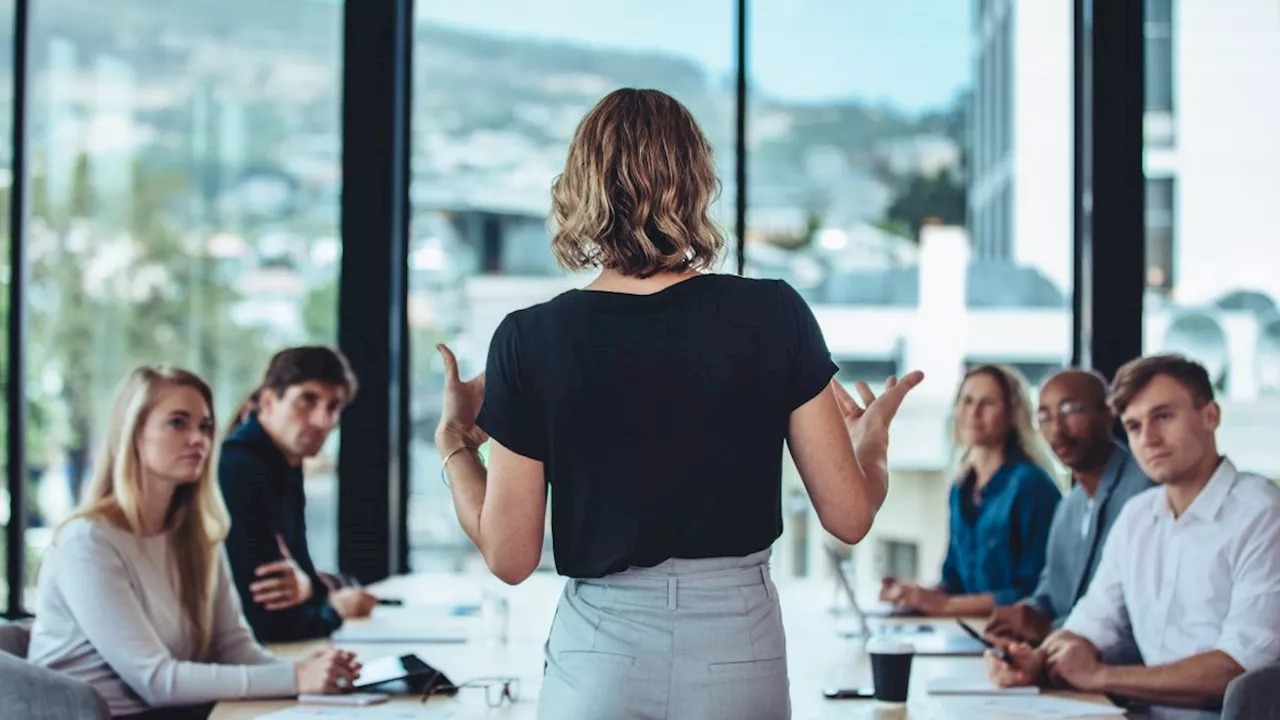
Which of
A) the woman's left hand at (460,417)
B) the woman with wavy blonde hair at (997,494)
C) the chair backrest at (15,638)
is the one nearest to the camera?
the woman's left hand at (460,417)

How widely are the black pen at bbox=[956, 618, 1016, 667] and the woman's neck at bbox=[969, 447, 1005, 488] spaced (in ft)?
2.03

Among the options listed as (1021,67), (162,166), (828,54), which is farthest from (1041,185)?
(162,166)

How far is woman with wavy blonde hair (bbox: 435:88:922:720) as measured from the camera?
6.15 ft

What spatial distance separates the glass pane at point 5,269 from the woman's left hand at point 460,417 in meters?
3.61

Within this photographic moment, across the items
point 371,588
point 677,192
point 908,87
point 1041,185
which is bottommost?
point 371,588

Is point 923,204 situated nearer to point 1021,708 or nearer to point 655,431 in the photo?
point 1021,708

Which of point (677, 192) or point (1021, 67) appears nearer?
point (677, 192)

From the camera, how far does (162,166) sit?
5.48m

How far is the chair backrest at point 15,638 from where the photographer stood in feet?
10.1

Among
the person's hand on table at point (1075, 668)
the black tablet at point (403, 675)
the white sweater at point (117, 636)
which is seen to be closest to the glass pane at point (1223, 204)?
the person's hand on table at point (1075, 668)

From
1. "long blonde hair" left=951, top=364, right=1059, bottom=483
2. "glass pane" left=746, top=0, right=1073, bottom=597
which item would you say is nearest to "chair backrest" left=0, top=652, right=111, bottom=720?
"long blonde hair" left=951, top=364, right=1059, bottom=483

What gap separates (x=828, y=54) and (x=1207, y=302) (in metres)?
1.57

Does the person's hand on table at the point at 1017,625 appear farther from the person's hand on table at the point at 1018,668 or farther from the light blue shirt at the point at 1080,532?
the person's hand on table at the point at 1018,668

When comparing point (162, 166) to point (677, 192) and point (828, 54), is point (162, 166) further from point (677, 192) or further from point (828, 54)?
point (677, 192)
